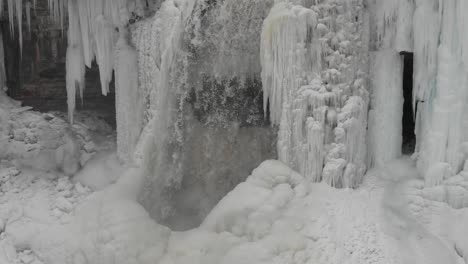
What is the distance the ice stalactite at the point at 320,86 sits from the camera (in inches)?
231

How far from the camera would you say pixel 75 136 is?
8.73 metres

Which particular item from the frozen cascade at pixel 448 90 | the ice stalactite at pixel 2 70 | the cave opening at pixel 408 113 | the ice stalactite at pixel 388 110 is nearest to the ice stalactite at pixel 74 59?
the ice stalactite at pixel 2 70

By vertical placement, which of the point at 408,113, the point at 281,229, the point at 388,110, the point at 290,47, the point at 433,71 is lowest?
the point at 281,229

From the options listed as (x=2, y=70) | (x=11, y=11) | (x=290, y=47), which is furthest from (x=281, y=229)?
(x=2, y=70)

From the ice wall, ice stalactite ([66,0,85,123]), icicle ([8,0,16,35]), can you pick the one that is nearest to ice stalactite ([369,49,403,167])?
the ice wall

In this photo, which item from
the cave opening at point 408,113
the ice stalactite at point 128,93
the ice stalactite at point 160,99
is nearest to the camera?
the cave opening at point 408,113

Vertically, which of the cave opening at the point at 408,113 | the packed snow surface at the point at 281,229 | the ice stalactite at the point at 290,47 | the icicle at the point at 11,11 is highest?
the icicle at the point at 11,11

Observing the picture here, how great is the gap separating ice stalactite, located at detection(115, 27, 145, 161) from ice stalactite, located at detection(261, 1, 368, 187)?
2384 mm

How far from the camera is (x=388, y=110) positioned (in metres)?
6.07

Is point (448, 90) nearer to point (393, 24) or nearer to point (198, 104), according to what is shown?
point (393, 24)

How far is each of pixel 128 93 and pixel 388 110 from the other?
3764 mm

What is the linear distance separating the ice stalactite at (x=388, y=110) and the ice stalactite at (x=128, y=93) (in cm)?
338

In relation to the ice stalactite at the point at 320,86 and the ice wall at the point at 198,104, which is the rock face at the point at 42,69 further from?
the ice stalactite at the point at 320,86

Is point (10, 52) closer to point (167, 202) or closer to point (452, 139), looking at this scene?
point (167, 202)
